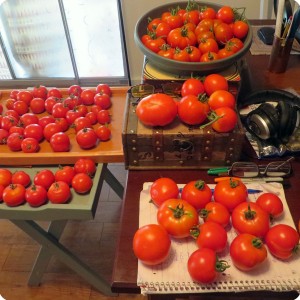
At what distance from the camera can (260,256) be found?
0.62m

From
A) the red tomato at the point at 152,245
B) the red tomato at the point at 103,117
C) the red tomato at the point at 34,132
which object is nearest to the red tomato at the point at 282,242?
the red tomato at the point at 152,245

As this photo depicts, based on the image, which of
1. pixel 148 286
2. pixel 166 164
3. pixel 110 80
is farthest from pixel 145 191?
pixel 110 80

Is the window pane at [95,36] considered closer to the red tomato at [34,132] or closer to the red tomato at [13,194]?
the red tomato at [34,132]

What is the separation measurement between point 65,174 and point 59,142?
123 mm

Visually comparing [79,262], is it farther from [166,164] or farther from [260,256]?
[260,256]

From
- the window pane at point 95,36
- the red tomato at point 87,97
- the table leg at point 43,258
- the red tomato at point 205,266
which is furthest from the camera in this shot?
the window pane at point 95,36

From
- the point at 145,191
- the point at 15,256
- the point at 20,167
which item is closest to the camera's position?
the point at 145,191

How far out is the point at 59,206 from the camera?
0.97 m

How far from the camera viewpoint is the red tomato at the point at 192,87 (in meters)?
0.90

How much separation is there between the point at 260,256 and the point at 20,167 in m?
0.89

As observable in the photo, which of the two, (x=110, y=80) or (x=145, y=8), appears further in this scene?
(x=110, y=80)

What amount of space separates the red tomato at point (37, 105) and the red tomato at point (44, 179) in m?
0.37

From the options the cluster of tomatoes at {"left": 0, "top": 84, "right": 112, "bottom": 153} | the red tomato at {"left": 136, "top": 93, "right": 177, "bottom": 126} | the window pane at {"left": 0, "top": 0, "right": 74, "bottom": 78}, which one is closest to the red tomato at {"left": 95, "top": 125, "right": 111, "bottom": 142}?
the cluster of tomatoes at {"left": 0, "top": 84, "right": 112, "bottom": 153}

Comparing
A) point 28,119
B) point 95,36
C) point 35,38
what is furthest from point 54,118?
point 35,38
